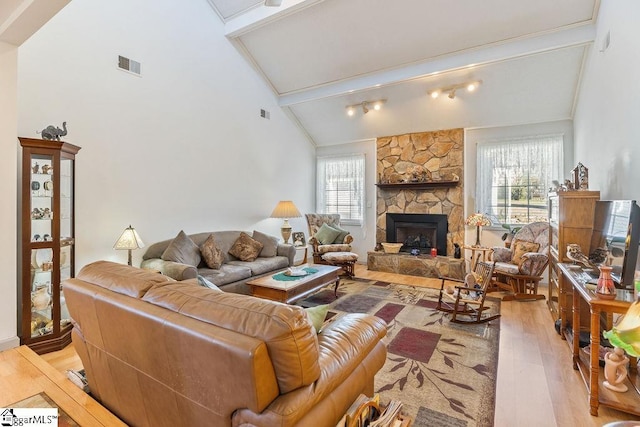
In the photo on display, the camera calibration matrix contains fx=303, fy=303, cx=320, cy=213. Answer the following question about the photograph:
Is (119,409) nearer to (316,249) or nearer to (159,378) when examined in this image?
(159,378)

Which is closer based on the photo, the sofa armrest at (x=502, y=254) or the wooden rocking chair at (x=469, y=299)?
the wooden rocking chair at (x=469, y=299)

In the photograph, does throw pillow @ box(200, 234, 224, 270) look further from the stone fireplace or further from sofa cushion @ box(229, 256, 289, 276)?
the stone fireplace

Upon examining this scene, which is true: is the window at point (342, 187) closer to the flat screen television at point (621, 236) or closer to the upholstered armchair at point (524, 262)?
the upholstered armchair at point (524, 262)

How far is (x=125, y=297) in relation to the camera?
1.41m

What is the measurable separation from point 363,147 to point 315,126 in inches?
46.9

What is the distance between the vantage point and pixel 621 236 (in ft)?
7.39

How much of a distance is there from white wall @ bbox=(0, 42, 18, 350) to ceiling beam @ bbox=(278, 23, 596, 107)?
170 inches

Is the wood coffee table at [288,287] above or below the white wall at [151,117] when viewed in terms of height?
below

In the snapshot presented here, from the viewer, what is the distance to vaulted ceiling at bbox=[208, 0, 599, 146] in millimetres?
4023

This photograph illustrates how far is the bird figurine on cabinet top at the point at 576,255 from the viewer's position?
284 cm

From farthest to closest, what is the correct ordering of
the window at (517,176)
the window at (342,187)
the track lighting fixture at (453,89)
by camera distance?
the window at (342,187), the window at (517,176), the track lighting fixture at (453,89)

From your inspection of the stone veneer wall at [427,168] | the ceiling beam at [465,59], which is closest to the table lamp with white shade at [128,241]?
the ceiling beam at [465,59]

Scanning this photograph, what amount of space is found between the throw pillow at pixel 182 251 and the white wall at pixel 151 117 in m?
0.40

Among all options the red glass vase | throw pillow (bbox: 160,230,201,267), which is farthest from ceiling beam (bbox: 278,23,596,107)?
throw pillow (bbox: 160,230,201,267)
